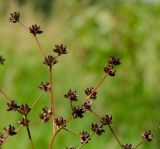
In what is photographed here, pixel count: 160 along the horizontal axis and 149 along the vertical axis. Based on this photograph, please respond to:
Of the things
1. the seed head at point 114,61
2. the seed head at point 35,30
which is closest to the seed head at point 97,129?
the seed head at point 114,61

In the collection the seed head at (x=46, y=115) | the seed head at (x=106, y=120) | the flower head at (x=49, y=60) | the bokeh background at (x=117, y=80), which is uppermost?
the bokeh background at (x=117, y=80)

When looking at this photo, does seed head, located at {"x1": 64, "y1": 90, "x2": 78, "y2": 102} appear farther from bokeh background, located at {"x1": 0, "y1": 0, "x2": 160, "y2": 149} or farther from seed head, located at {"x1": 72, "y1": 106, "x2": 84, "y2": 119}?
bokeh background, located at {"x1": 0, "y1": 0, "x2": 160, "y2": 149}

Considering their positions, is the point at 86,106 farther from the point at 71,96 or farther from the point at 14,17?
the point at 14,17

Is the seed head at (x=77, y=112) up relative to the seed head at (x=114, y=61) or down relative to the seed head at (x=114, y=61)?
down

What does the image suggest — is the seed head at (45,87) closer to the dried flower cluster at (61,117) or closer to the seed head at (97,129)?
the dried flower cluster at (61,117)

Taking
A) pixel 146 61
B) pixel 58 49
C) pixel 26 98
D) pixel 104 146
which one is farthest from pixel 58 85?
pixel 58 49

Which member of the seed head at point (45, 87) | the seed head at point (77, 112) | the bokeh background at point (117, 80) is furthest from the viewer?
the bokeh background at point (117, 80)

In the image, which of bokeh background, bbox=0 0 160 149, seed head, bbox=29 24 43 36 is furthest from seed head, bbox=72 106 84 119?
bokeh background, bbox=0 0 160 149

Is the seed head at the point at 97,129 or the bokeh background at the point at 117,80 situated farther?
the bokeh background at the point at 117,80

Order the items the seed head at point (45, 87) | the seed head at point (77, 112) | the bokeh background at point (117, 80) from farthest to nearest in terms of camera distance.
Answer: the bokeh background at point (117, 80)
the seed head at point (45, 87)
the seed head at point (77, 112)

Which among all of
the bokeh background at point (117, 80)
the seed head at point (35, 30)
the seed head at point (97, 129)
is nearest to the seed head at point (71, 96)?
the seed head at point (97, 129)

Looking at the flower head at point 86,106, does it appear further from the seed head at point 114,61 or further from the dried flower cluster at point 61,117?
the seed head at point 114,61
